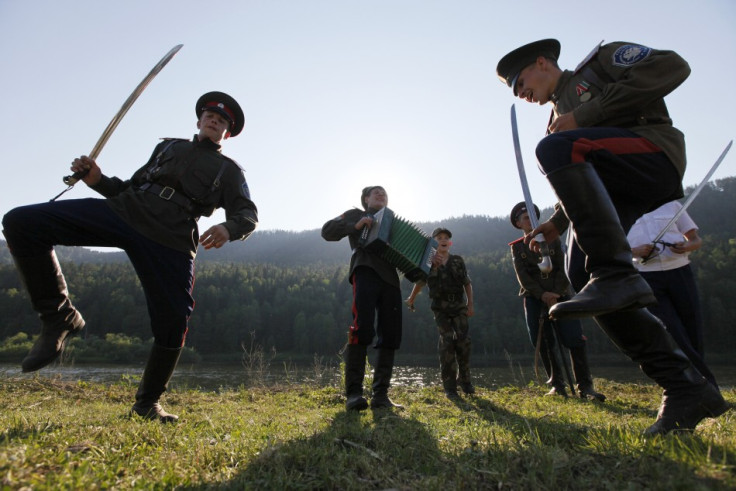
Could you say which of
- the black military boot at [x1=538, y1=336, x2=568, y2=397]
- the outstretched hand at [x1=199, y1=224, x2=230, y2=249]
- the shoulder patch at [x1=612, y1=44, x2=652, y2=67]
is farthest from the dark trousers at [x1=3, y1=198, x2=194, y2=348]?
the black military boot at [x1=538, y1=336, x2=568, y2=397]

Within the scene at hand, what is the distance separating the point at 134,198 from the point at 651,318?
3.78m

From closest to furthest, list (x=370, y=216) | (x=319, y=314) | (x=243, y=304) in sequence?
(x=370, y=216)
(x=319, y=314)
(x=243, y=304)

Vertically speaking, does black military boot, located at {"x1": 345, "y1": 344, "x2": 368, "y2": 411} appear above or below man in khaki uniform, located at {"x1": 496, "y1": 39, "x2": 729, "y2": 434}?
below

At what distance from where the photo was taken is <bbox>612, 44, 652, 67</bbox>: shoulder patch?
7.60ft

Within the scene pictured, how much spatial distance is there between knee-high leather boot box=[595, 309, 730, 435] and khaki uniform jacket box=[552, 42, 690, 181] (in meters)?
0.91

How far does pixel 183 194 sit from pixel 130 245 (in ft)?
2.05

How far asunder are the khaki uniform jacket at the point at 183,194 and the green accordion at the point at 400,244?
4.73 ft

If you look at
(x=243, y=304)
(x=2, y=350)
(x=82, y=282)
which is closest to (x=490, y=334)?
(x=243, y=304)

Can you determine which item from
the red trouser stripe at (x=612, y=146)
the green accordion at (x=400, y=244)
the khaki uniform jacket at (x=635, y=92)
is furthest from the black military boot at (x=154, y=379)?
the khaki uniform jacket at (x=635, y=92)

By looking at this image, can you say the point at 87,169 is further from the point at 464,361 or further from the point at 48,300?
the point at 464,361

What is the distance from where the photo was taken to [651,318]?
6.92 ft

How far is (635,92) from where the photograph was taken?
2188 millimetres

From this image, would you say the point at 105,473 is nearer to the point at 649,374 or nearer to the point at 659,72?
the point at 649,374

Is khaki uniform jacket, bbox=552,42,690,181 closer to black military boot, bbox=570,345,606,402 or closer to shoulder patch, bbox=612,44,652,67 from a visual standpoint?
shoulder patch, bbox=612,44,652,67
